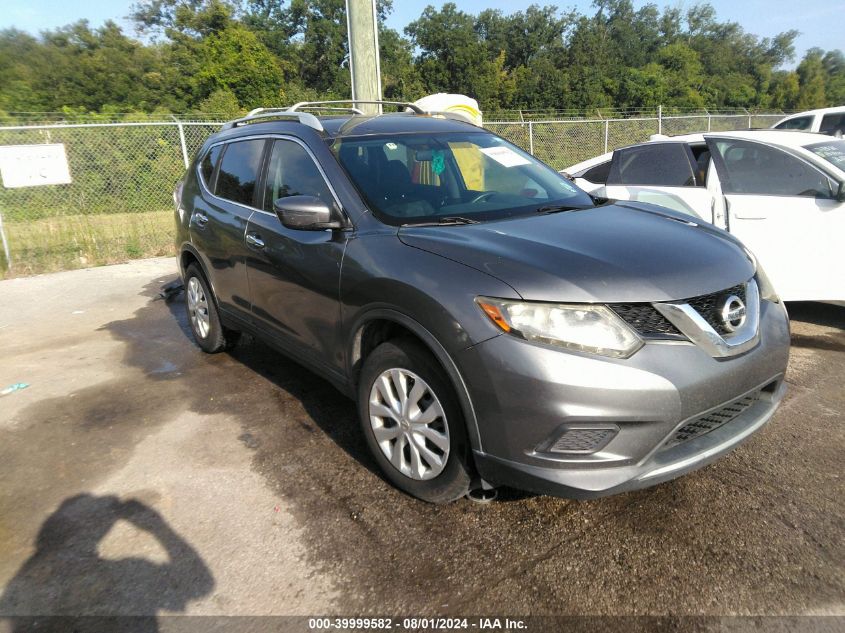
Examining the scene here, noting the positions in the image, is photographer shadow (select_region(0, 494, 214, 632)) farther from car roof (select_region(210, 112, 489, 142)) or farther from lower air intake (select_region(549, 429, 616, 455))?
car roof (select_region(210, 112, 489, 142))

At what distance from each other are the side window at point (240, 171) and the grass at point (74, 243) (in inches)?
252

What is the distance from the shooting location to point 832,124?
11977 mm

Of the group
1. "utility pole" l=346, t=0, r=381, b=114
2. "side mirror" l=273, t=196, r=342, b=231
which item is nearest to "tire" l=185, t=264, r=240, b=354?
"side mirror" l=273, t=196, r=342, b=231

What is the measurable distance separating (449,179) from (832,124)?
1186 centimetres

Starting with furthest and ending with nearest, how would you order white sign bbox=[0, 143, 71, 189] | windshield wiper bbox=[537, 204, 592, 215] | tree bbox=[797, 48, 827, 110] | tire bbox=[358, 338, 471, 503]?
tree bbox=[797, 48, 827, 110], white sign bbox=[0, 143, 71, 189], windshield wiper bbox=[537, 204, 592, 215], tire bbox=[358, 338, 471, 503]

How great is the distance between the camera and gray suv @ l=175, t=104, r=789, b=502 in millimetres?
2297

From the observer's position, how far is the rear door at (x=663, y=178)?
5574 mm

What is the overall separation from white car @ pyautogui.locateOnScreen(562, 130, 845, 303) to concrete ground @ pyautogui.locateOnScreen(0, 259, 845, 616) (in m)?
1.08

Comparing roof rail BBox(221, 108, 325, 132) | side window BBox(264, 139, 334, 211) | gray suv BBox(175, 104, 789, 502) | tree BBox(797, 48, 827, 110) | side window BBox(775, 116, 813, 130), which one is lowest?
gray suv BBox(175, 104, 789, 502)

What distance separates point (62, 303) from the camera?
7.40 meters

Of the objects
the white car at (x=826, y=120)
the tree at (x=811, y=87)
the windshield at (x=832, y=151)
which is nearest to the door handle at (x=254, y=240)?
the windshield at (x=832, y=151)

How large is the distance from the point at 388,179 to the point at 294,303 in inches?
35.6

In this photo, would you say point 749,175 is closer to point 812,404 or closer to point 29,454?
point 812,404

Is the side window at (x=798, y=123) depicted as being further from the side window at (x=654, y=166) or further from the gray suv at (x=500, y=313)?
the gray suv at (x=500, y=313)
